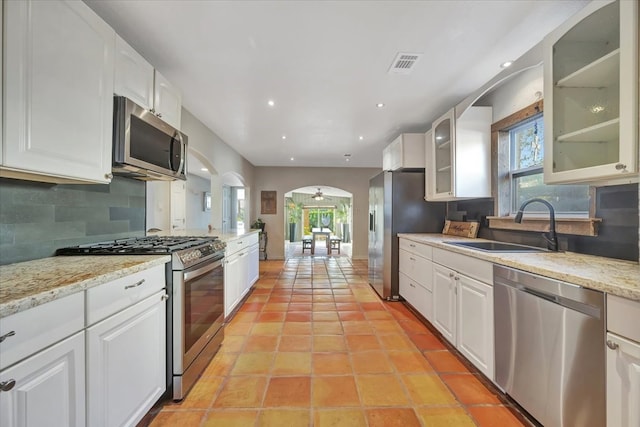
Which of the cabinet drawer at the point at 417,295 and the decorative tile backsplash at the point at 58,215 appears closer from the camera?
the decorative tile backsplash at the point at 58,215

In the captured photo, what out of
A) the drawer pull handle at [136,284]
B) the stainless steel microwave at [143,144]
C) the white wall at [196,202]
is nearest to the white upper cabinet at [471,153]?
the stainless steel microwave at [143,144]

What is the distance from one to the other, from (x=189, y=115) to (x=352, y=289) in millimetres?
3324

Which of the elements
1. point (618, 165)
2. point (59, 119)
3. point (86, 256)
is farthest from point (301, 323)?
point (618, 165)

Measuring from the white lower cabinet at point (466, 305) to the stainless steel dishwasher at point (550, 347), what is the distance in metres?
0.08

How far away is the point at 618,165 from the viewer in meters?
1.23

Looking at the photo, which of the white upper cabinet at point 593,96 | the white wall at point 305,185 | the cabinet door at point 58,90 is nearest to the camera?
the cabinet door at point 58,90

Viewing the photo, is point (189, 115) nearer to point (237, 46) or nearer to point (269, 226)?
point (237, 46)

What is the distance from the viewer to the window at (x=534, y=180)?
1904 mm

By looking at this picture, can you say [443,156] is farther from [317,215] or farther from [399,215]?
[317,215]

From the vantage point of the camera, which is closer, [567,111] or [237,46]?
[567,111]

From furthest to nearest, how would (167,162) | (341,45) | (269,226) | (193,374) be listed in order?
(269,226)
(167,162)
(341,45)
(193,374)

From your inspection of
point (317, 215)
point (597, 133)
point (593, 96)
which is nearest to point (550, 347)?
point (597, 133)

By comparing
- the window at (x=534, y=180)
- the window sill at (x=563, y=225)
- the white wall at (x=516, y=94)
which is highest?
the white wall at (x=516, y=94)

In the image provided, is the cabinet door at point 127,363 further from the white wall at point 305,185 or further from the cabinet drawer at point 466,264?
the white wall at point 305,185
